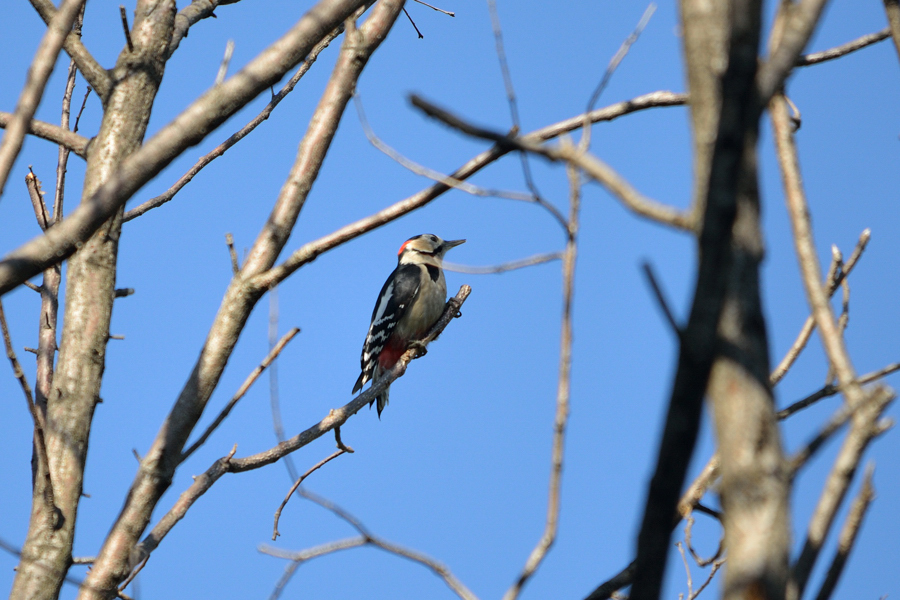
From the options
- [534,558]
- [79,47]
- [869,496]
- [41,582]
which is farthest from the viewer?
[79,47]

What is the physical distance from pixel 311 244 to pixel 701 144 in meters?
1.83

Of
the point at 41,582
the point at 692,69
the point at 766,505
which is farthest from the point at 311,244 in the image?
the point at 766,505

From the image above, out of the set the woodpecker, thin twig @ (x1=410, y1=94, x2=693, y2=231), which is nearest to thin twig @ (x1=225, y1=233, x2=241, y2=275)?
thin twig @ (x1=410, y1=94, x2=693, y2=231)

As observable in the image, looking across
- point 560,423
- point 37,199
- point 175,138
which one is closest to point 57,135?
point 37,199

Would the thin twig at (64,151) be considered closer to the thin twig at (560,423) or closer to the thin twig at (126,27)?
the thin twig at (126,27)

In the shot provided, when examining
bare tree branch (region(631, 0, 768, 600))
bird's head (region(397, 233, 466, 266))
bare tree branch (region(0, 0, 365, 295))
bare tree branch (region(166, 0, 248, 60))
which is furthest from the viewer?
bird's head (region(397, 233, 466, 266))

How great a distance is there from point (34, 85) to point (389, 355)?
5527 mm

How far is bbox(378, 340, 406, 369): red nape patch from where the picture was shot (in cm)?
732

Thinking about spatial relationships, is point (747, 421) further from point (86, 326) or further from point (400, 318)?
point (400, 318)

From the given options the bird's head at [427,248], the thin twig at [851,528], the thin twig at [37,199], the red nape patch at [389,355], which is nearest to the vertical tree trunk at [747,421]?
the thin twig at [851,528]

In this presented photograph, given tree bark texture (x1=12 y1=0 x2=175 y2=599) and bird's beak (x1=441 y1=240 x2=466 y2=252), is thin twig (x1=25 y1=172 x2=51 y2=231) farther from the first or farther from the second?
bird's beak (x1=441 y1=240 x2=466 y2=252)

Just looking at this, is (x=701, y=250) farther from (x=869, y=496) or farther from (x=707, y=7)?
(x=869, y=496)

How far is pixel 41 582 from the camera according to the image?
2.45 meters

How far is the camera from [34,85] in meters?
1.93
